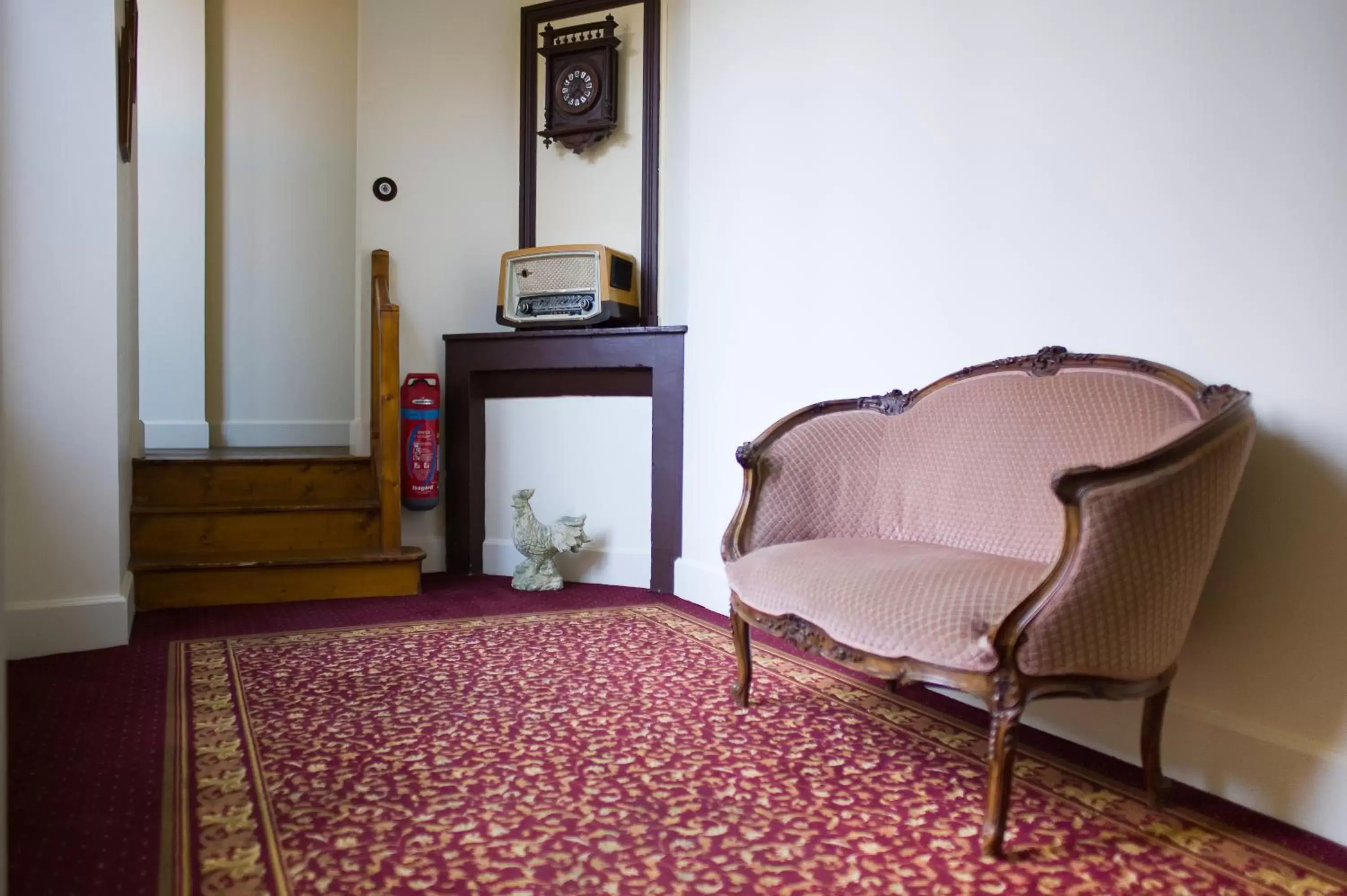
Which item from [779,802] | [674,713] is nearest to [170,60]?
[674,713]

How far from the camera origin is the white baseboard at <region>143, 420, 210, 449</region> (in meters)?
4.82

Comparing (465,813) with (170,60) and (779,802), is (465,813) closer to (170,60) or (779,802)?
(779,802)

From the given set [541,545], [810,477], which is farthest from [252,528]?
[810,477]

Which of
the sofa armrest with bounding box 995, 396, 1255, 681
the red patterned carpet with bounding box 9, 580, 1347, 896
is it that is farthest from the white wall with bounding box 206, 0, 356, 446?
the sofa armrest with bounding box 995, 396, 1255, 681

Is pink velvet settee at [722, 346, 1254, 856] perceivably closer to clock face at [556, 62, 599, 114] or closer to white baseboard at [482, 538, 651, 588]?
white baseboard at [482, 538, 651, 588]

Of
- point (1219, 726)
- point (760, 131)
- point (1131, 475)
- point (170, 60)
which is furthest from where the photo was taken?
point (170, 60)

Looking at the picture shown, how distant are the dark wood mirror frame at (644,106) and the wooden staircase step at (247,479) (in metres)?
1.27

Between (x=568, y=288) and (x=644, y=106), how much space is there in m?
0.85

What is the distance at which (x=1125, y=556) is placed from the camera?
150 cm

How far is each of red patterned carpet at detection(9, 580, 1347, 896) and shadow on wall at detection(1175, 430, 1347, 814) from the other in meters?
0.18

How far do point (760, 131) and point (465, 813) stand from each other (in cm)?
243

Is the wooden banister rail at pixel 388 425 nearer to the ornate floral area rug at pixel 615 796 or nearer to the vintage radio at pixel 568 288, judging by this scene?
Answer: the vintage radio at pixel 568 288

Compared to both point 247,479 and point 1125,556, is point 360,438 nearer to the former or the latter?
point 247,479

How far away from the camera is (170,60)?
4789 millimetres
